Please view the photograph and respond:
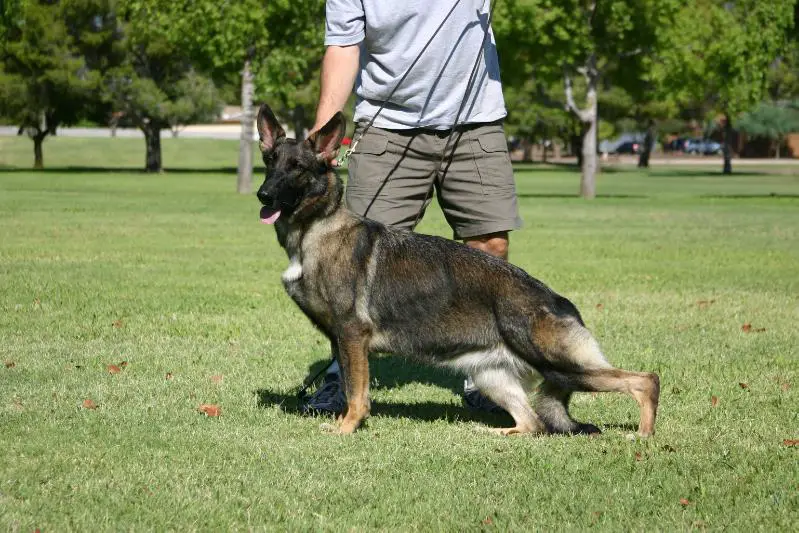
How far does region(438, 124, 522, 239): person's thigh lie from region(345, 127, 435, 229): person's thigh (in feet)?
0.61

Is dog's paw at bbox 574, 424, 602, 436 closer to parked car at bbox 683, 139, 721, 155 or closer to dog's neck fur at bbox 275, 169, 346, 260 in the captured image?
dog's neck fur at bbox 275, 169, 346, 260

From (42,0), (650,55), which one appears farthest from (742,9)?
(42,0)

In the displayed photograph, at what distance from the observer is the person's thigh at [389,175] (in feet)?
22.2

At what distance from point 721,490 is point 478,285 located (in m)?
1.70

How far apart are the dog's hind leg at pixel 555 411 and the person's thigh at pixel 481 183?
1.29 metres

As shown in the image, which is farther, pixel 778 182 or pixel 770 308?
pixel 778 182

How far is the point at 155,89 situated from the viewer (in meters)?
54.9

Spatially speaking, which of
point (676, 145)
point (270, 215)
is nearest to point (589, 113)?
point (270, 215)

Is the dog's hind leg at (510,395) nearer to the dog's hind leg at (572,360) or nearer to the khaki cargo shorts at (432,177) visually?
the dog's hind leg at (572,360)

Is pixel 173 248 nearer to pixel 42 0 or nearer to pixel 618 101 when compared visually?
pixel 42 0

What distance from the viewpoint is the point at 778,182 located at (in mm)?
51656

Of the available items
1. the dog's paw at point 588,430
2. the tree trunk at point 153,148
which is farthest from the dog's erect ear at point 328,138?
the tree trunk at point 153,148

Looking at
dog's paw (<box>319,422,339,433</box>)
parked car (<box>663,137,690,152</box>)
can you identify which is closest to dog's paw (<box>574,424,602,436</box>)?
dog's paw (<box>319,422,339,433</box>)

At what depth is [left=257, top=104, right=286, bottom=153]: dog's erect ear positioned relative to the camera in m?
5.86
